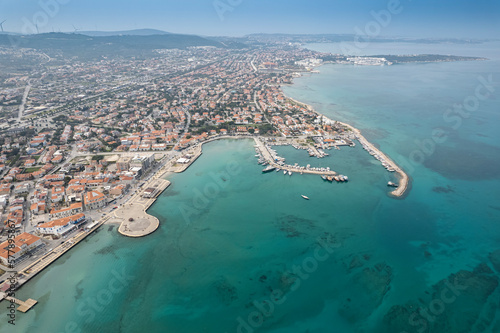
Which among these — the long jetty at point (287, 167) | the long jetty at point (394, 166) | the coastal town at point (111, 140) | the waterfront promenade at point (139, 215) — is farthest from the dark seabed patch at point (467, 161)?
the waterfront promenade at point (139, 215)

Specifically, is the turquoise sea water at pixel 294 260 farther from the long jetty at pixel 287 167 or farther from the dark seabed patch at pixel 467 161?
the long jetty at pixel 287 167

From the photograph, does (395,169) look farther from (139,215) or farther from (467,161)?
(139,215)

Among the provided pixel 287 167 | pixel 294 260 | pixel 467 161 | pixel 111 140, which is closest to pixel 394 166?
pixel 467 161

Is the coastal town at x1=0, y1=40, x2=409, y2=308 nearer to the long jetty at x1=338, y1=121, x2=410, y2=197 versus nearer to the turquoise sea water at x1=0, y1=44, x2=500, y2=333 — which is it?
the long jetty at x1=338, y1=121, x2=410, y2=197

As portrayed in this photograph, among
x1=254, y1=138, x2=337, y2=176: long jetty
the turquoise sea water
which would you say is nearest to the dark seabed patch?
the turquoise sea water

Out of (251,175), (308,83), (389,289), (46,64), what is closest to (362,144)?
(251,175)

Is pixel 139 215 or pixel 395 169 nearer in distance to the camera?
pixel 139 215

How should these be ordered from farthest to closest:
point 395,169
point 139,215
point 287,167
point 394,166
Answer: point 394,166
point 287,167
point 395,169
point 139,215
